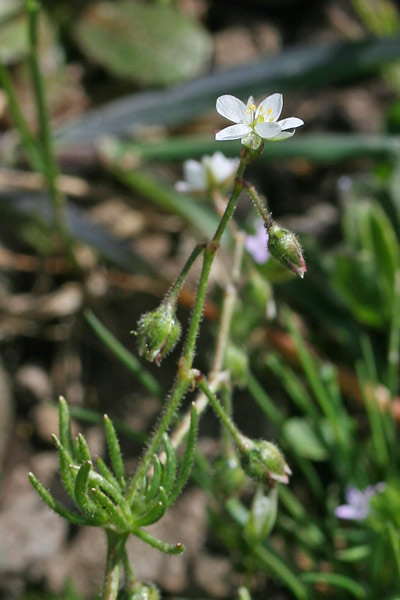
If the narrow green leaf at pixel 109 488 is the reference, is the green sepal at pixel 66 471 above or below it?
above

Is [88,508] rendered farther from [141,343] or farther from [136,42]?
[136,42]

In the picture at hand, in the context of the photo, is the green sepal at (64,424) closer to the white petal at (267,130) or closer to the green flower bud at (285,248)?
the green flower bud at (285,248)

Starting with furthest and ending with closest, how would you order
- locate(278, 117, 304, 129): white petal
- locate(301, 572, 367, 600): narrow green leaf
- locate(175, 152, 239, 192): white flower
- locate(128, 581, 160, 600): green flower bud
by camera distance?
locate(175, 152, 239, 192): white flower < locate(301, 572, 367, 600): narrow green leaf < locate(128, 581, 160, 600): green flower bud < locate(278, 117, 304, 129): white petal

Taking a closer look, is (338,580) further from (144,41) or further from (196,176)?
(144,41)

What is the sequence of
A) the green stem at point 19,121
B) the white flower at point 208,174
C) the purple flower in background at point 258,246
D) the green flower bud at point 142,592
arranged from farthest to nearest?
1. the green stem at point 19,121
2. the purple flower in background at point 258,246
3. the white flower at point 208,174
4. the green flower bud at point 142,592

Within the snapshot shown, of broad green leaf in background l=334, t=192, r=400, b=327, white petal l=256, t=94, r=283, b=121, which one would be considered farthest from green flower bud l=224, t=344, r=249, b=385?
broad green leaf in background l=334, t=192, r=400, b=327

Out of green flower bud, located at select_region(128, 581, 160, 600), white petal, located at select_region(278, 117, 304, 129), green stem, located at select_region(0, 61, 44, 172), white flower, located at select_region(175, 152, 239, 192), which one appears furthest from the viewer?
green stem, located at select_region(0, 61, 44, 172)

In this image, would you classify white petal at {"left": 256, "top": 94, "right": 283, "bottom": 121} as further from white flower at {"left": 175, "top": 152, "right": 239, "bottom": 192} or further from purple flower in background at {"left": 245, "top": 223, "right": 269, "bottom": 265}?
purple flower in background at {"left": 245, "top": 223, "right": 269, "bottom": 265}

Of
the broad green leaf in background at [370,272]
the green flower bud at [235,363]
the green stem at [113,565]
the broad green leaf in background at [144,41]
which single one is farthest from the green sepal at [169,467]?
the broad green leaf in background at [144,41]
